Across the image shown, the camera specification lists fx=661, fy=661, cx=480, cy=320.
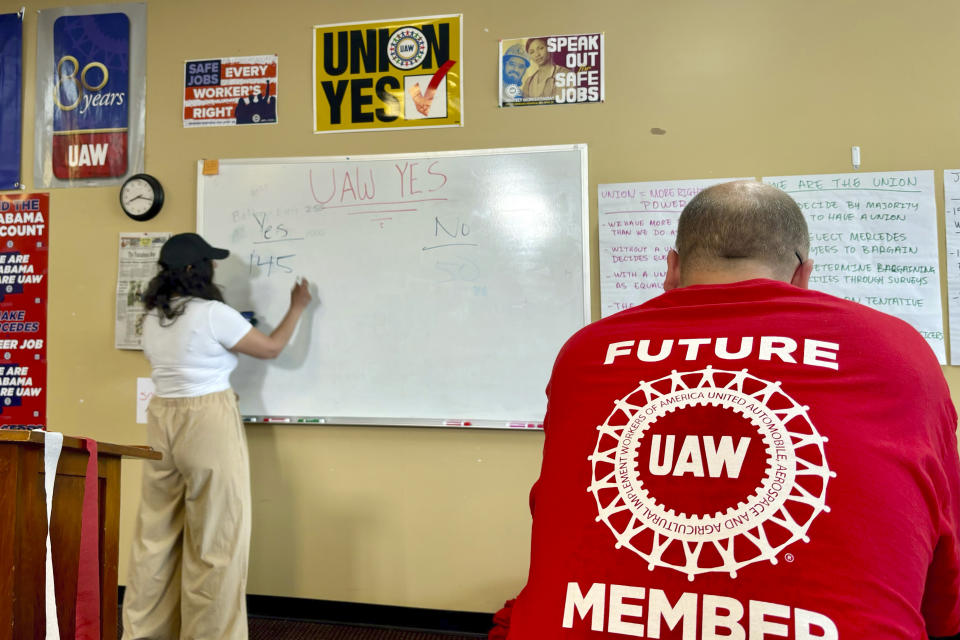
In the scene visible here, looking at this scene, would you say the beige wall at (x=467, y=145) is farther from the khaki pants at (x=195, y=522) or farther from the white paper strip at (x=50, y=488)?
the white paper strip at (x=50, y=488)

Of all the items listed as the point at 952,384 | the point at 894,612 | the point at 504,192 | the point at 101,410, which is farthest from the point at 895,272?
the point at 101,410

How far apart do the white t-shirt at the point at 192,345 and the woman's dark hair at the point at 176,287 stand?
0.11ft

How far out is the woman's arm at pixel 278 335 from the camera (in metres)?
2.30

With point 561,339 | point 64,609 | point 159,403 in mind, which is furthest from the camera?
point 561,339

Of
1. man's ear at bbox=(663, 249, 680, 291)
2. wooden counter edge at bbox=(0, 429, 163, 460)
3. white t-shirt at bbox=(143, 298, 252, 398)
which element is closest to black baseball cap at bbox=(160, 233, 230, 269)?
white t-shirt at bbox=(143, 298, 252, 398)

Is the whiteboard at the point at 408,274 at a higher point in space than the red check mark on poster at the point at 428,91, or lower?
lower

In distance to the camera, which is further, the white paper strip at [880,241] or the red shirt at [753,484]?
the white paper strip at [880,241]

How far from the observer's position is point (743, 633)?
2.11ft

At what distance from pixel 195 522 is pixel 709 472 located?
1976 mm

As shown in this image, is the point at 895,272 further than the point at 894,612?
Yes

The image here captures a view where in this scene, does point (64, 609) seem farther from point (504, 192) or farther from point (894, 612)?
point (504, 192)

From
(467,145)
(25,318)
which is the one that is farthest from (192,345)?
(467,145)

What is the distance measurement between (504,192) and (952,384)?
5.53 feet

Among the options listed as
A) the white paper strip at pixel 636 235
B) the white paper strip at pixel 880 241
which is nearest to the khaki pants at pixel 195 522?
the white paper strip at pixel 636 235
